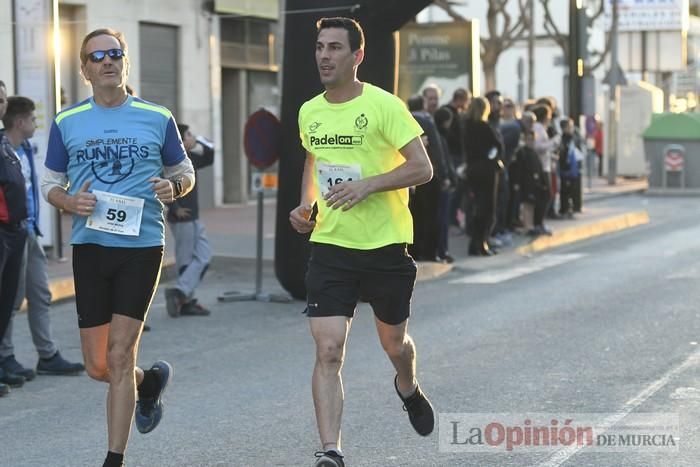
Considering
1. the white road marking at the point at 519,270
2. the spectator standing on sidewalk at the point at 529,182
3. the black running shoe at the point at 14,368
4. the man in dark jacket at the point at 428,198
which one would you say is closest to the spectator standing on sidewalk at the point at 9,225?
the black running shoe at the point at 14,368

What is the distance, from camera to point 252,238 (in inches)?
729

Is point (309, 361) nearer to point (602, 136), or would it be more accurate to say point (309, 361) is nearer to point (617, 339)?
point (617, 339)

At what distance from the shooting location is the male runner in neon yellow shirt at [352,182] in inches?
246

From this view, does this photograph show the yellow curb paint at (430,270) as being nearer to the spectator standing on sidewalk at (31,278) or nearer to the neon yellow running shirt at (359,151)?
the spectator standing on sidewalk at (31,278)

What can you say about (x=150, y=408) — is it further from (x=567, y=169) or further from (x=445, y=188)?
(x=567, y=169)

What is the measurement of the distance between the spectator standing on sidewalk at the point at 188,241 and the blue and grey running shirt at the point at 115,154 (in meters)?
5.10

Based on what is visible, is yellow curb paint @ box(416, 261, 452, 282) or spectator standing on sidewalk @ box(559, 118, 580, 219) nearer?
yellow curb paint @ box(416, 261, 452, 282)

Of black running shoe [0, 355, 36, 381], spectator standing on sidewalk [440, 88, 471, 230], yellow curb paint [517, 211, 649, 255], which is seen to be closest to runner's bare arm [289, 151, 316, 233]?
black running shoe [0, 355, 36, 381]

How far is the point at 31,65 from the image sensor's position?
14.4 m

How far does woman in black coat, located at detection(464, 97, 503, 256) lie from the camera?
52.4ft

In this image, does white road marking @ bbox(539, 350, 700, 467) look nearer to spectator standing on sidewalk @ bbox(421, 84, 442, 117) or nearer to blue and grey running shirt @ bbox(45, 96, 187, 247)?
blue and grey running shirt @ bbox(45, 96, 187, 247)

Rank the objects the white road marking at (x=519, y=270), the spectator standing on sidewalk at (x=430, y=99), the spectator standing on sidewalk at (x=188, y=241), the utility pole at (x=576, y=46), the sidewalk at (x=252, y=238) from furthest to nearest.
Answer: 1. the utility pole at (x=576, y=46)
2. the spectator standing on sidewalk at (x=430, y=99)
3. the sidewalk at (x=252, y=238)
4. the white road marking at (x=519, y=270)
5. the spectator standing on sidewalk at (x=188, y=241)

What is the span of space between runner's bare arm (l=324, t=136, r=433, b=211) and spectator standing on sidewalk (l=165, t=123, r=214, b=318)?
206 inches

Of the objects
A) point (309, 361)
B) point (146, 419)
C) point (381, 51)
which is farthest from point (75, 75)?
point (146, 419)
